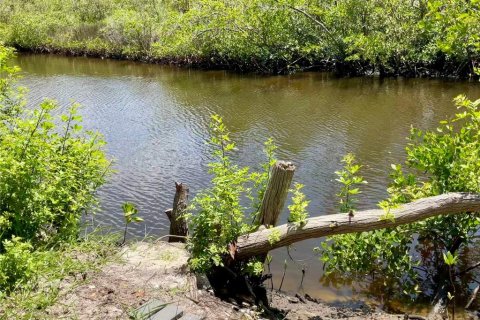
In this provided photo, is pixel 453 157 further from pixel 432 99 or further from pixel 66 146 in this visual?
pixel 432 99

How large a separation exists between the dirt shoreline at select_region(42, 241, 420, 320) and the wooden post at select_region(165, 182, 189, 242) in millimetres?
432

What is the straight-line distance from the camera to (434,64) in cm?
2088

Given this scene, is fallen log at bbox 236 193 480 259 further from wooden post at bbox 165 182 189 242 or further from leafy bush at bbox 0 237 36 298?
leafy bush at bbox 0 237 36 298

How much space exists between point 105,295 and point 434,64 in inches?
768

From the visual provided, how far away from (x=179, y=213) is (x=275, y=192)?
4.80ft

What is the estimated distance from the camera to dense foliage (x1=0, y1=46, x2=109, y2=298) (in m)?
4.59

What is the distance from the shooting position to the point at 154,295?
480cm

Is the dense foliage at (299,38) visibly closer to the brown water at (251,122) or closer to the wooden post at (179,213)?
the brown water at (251,122)

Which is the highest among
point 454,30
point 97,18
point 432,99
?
point 97,18

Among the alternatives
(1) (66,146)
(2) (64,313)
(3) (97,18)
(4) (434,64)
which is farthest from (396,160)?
(3) (97,18)

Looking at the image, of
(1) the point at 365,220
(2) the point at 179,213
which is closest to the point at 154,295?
(2) the point at 179,213

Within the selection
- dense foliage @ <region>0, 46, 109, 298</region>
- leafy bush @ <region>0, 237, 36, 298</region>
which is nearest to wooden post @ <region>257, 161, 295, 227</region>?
dense foliage @ <region>0, 46, 109, 298</region>

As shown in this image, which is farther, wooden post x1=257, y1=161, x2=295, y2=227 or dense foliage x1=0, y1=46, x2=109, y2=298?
wooden post x1=257, y1=161, x2=295, y2=227

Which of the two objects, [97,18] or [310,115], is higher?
[97,18]
